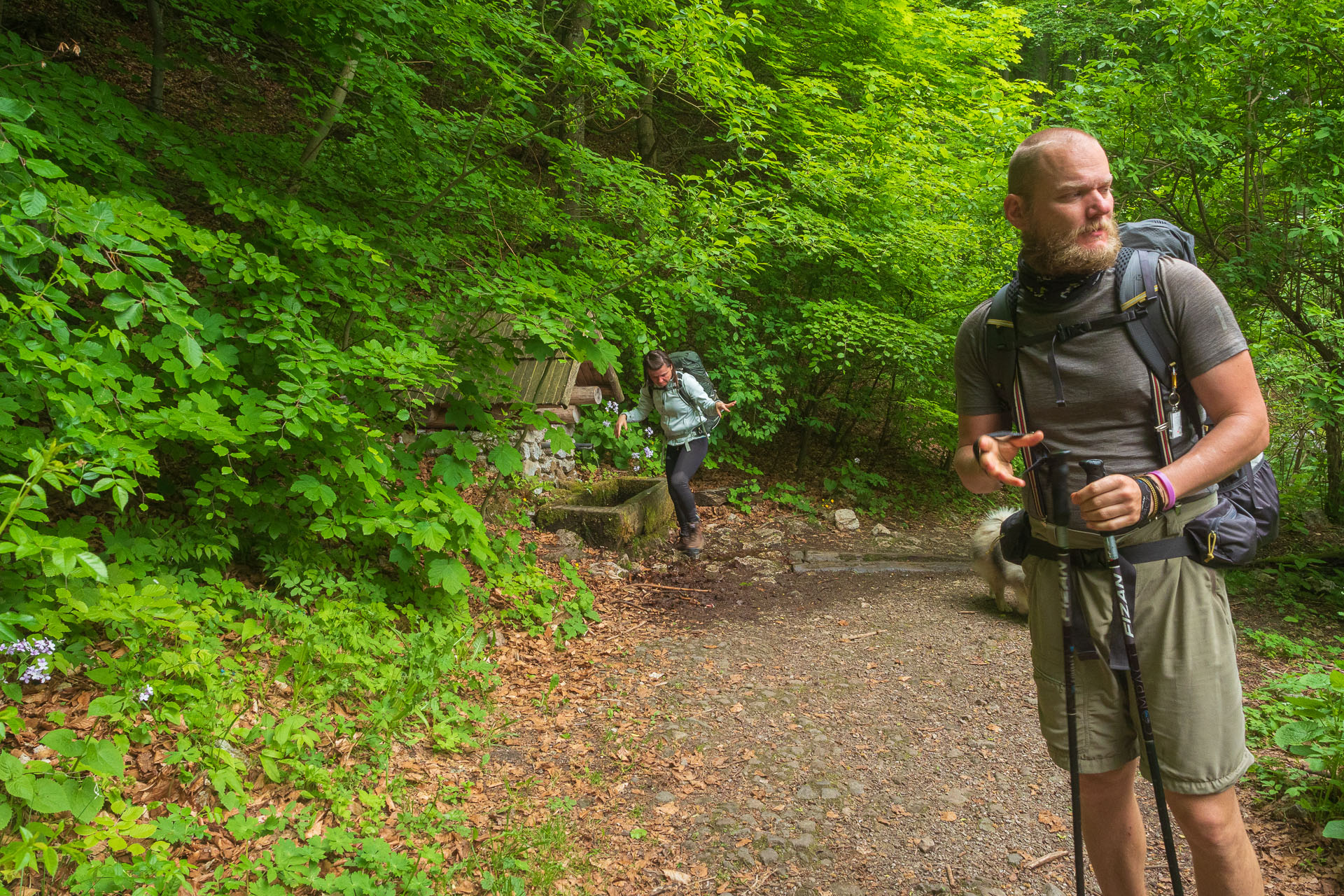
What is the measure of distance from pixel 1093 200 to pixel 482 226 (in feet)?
14.6

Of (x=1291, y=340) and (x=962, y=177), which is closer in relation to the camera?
(x=1291, y=340)

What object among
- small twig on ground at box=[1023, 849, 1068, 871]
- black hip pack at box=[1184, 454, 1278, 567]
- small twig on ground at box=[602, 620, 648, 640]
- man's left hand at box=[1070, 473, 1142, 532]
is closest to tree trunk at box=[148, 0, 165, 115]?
small twig on ground at box=[602, 620, 648, 640]

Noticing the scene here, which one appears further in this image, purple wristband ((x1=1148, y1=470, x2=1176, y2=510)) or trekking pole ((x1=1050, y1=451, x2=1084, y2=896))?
trekking pole ((x1=1050, y1=451, x2=1084, y2=896))

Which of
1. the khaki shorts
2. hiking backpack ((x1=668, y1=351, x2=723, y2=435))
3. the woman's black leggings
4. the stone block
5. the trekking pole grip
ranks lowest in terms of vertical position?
the stone block

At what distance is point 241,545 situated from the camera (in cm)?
409

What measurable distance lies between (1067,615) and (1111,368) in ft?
2.09

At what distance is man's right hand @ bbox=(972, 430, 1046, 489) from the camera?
1907 mm

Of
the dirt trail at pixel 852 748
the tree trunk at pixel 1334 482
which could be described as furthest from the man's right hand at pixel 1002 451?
the tree trunk at pixel 1334 482

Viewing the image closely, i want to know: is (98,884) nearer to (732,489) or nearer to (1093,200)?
(1093,200)

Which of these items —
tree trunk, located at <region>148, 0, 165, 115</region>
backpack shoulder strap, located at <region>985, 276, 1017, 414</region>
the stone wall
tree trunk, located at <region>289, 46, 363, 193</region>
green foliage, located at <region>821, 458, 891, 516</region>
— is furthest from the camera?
green foliage, located at <region>821, 458, 891, 516</region>

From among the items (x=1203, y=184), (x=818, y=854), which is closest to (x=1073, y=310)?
(x=818, y=854)

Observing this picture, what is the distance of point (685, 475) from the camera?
23.7 feet

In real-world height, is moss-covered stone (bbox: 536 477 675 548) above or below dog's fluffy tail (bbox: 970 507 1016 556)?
below

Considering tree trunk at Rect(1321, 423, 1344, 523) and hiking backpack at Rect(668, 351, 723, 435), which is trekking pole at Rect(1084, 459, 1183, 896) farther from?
tree trunk at Rect(1321, 423, 1344, 523)
